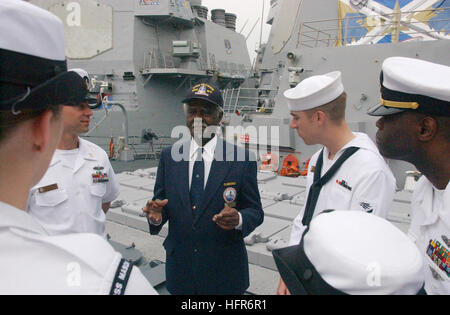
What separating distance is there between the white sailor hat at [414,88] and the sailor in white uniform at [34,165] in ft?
3.87

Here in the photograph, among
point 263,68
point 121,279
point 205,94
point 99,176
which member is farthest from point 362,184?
point 263,68

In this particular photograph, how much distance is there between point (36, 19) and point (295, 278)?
0.86 metres

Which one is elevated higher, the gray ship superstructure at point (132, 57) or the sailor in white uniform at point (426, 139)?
the gray ship superstructure at point (132, 57)

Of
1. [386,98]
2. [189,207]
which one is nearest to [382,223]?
[386,98]

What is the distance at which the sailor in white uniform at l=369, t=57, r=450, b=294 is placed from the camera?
3.85 feet

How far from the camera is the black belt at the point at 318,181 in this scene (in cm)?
169

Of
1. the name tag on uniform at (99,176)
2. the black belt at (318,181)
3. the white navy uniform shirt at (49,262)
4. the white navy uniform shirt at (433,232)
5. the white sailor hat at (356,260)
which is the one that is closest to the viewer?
the white navy uniform shirt at (49,262)

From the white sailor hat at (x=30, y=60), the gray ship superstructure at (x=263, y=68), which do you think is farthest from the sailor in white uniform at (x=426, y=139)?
the gray ship superstructure at (x=263, y=68)

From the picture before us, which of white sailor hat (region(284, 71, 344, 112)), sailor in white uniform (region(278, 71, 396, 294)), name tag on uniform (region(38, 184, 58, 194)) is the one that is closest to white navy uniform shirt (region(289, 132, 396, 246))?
sailor in white uniform (region(278, 71, 396, 294))

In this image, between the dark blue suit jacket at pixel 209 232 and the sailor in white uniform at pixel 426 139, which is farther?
the dark blue suit jacket at pixel 209 232

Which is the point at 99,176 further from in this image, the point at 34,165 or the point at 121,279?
the point at 121,279

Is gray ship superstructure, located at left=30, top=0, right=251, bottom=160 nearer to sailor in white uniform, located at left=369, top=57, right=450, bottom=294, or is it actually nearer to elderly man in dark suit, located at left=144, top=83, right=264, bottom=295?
elderly man in dark suit, located at left=144, top=83, right=264, bottom=295

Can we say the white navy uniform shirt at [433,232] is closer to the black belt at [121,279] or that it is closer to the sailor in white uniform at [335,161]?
the sailor in white uniform at [335,161]
